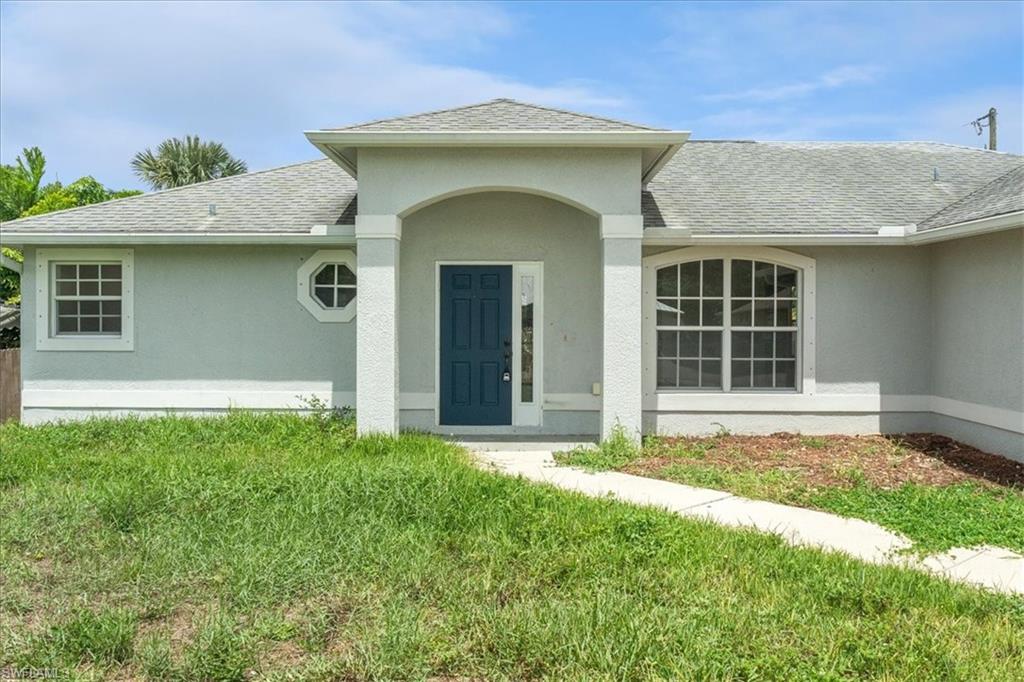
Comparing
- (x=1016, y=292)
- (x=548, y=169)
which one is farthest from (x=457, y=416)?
(x=1016, y=292)

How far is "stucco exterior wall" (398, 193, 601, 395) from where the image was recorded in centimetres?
1062

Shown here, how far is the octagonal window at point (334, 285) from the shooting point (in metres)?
11.0

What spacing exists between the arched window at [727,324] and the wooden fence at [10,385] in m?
9.96

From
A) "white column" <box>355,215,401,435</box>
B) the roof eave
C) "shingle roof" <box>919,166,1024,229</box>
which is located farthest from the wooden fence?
"shingle roof" <box>919,166,1024,229</box>

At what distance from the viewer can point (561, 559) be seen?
16.1 ft

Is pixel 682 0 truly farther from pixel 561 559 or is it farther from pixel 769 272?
pixel 561 559

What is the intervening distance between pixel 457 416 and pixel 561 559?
597cm

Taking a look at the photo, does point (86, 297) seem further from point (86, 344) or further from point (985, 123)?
point (985, 123)

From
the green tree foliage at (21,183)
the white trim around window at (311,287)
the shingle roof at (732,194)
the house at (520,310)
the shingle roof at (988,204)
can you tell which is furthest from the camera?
the green tree foliage at (21,183)

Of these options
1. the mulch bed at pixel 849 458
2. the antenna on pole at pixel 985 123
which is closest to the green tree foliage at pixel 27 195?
the mulch bed at pixel 849 458

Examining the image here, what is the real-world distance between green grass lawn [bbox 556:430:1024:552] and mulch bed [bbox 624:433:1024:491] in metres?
0.05

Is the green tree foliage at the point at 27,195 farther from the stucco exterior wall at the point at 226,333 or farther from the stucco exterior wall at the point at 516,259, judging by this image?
the stucco exterior wall at the point at 516,259

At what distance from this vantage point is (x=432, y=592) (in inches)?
175

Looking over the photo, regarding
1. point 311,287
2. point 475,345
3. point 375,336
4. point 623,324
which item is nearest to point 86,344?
point 311,287
